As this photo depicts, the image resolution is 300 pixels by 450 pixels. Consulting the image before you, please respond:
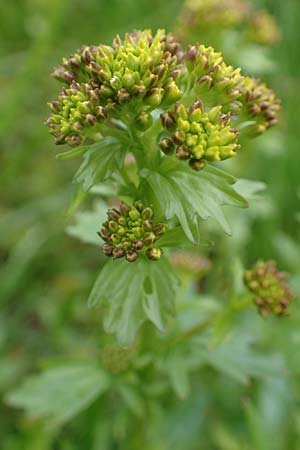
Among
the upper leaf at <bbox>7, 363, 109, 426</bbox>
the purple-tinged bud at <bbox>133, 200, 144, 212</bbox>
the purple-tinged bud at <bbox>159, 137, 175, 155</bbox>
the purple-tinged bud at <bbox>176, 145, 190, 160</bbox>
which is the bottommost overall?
the upper leaf at <bbox>7, 363, 109, 426</bbox>

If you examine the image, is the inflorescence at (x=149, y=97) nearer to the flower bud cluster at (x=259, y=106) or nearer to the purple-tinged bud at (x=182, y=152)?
the purple-tinged bud at (x=182, y=152)

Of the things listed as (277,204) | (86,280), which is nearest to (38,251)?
(86,280)

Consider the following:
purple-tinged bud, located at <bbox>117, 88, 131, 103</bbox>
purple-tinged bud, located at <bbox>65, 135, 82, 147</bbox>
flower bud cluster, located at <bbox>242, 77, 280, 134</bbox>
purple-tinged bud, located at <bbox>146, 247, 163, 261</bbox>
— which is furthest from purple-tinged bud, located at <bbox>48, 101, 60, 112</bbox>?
flower bud cluster, located at <bbox>242, 77, 280, 134</bbox>

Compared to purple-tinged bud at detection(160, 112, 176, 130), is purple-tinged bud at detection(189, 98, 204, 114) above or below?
above

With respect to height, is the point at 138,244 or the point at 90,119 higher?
the point at 90,119

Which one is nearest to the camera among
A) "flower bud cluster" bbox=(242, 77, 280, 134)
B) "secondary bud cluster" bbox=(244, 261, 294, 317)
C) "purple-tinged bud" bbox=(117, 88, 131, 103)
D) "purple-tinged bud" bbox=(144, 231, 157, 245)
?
"purple-tinged bud" bbox=(117, 88, 131, 103)

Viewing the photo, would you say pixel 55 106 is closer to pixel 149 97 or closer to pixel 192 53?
pixel 149 97

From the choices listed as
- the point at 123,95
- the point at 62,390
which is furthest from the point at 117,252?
the point at 62,390

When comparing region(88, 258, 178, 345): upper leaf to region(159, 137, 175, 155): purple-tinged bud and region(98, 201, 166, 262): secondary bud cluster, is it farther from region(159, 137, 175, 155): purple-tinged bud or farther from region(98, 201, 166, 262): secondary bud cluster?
region(159, 137, 175, 155): purple-tinged bud
